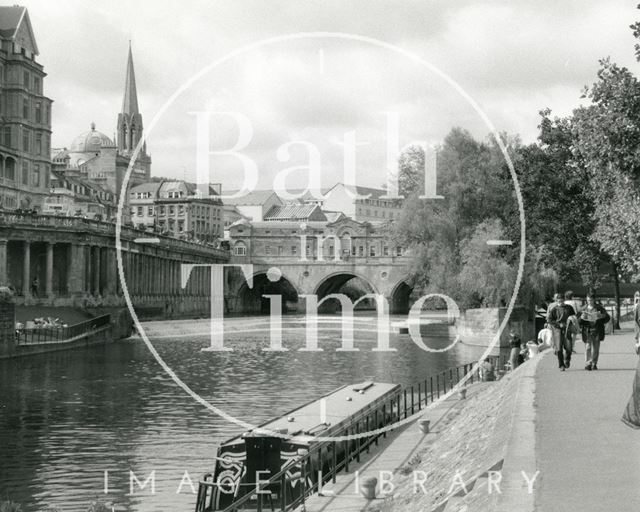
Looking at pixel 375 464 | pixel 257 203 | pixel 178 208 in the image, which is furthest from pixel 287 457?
pixel 257 203

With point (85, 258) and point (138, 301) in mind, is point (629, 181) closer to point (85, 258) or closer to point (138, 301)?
point (85, 258)

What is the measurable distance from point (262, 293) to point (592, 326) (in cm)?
13347

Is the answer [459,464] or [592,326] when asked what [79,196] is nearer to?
[592,326]

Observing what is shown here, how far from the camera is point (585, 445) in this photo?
45.5 feet

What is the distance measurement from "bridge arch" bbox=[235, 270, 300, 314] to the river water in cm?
7836

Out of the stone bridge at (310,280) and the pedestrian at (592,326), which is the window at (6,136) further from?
the pedestrian at (592,326)

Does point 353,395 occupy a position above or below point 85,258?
below

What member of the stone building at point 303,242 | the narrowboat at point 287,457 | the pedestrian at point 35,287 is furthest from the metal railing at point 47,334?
the stone building at point 303,242

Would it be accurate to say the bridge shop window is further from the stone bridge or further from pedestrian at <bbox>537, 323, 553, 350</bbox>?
pedestrian at <bbox>537, 323, 553, 350</bbox>

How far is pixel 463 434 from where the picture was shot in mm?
21719

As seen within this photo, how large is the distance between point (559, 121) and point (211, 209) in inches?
A: 5133

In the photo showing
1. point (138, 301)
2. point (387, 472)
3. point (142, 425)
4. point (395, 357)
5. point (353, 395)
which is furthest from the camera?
point (138, 301)

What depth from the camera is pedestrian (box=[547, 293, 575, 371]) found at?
23.7 m

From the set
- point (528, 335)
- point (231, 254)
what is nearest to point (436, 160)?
point (528, 335)
